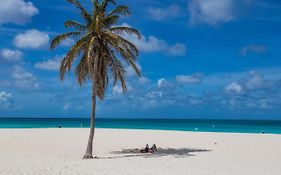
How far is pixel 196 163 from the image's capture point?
17578mm

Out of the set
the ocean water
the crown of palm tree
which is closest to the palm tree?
the crown of palm tree

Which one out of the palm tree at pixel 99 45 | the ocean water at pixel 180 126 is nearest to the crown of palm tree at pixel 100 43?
the palm tree at pixel 99 45

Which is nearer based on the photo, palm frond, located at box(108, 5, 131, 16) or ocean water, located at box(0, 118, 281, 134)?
palm frond, located at box(108, 5, 131, 16)

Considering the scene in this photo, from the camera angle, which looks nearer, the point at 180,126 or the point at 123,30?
the point at 123,30

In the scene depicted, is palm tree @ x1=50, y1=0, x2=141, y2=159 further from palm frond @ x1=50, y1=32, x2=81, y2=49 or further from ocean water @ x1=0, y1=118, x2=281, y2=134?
ocean water @ x1=0, y1=118, x2=281, y2=134

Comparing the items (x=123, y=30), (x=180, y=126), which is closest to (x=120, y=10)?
(x=123, y=30)

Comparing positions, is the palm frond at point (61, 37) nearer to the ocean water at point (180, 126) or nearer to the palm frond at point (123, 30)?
the palm frond at point (123, 30)

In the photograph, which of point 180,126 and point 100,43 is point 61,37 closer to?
point 100,43

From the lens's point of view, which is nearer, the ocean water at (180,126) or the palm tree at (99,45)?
the palm tree at (99,45)

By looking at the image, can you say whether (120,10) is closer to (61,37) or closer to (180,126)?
(61,37)

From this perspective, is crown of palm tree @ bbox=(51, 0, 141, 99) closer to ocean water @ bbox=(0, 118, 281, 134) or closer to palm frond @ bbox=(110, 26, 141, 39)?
palm frond @ bbox=(110, 26, 141, 39)

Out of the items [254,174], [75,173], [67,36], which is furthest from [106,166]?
[67,36]

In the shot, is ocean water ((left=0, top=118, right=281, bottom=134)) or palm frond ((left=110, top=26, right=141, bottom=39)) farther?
ocean water ((left=0, top=118, right=281, bottom=134))

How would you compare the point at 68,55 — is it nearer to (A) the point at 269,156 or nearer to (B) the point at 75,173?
(B) the point at 75,173
